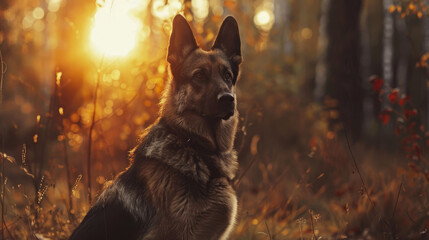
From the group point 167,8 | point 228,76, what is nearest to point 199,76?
point 228,76

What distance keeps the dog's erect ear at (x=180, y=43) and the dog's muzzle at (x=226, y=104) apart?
608 millimetres

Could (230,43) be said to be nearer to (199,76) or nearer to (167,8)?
(199,76)

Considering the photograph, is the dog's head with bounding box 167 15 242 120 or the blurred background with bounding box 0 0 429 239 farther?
the blurred background with bounding box 0 0 429 239

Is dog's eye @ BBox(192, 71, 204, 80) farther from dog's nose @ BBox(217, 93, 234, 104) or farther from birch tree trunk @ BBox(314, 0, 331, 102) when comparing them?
birch tree trunk @ BBox(314, 0, 331, 102)

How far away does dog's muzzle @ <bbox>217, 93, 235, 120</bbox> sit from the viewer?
3.55 m

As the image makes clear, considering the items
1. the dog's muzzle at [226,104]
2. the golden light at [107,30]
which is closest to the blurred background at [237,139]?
the golden light at [107,30]

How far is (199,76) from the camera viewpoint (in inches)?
148

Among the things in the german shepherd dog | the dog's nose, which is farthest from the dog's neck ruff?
the dog's nose

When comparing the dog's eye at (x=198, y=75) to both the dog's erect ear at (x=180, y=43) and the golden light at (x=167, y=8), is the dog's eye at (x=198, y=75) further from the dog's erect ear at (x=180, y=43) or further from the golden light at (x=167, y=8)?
the golden light at (x=167, y=8)

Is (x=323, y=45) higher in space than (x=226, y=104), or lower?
lower

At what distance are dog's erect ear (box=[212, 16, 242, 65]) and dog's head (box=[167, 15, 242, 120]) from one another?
1 centimetres

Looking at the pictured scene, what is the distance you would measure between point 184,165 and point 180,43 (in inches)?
46.4

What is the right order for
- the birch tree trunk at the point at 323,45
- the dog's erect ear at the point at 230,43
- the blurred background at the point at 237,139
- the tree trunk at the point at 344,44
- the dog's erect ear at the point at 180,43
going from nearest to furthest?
1. the dog's erect ear at the point at 180,43
2. the dog's erect ear at the point at 230,43
3. the blurred background at the point at 237,139
4. the tree trunk at the point at 344,44
5. the birch tree trunk at the point at 323,45

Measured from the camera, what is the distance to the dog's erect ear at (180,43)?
3741 mm
